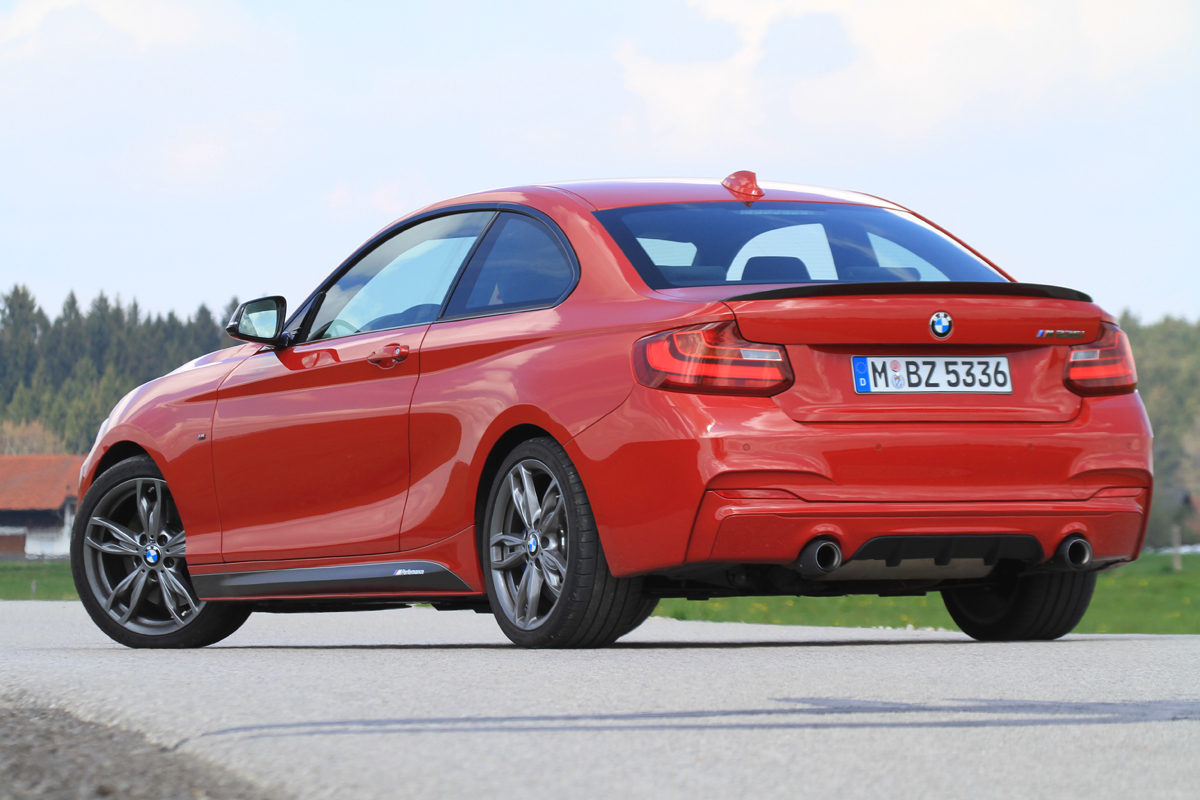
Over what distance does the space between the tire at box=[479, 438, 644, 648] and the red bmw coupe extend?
0.01 meters

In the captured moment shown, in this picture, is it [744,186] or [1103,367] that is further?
[744,186]

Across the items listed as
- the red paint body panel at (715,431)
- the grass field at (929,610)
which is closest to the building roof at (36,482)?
the grass field at (929,610)

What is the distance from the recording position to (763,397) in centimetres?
534

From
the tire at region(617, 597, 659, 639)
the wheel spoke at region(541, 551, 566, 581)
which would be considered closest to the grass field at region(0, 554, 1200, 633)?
the tire at region(617, 597, 659, 639)

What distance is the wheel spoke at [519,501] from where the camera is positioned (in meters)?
5.89

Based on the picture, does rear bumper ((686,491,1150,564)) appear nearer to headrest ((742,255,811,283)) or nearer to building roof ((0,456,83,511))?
headrest ((742,255,811,283))

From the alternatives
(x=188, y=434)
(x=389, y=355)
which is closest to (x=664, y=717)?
(x=389, y=355)

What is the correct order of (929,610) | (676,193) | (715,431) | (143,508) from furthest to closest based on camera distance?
(929,610) → (143,508) → (676,193) → (715,431)

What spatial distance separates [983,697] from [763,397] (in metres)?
1.26

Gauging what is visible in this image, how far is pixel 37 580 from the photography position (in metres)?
80.6

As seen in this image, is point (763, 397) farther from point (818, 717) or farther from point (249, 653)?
point (249, 653)

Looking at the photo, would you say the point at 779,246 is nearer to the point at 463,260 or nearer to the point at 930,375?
the point at 930,375

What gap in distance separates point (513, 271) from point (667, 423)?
1.26 meters

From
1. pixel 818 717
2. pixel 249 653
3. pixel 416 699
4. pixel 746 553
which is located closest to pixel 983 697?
pixel 818 717
